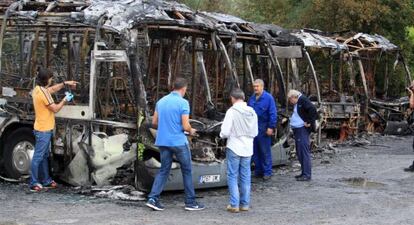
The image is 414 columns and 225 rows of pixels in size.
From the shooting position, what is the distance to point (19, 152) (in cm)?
988

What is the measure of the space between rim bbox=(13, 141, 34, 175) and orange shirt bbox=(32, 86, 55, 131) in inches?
32.8

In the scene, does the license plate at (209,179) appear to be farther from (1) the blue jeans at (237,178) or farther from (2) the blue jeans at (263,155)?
(2) the blue jeans at (263,155)

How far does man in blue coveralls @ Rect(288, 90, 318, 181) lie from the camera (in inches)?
409

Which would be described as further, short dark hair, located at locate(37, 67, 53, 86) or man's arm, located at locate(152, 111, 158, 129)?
short dark hair, located at locate(37, 67, 53, 86)

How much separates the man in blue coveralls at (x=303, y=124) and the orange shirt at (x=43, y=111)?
3898 mm

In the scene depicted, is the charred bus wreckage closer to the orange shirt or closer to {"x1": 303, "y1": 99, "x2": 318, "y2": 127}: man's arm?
the orange shirt

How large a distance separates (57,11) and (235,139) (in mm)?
3690

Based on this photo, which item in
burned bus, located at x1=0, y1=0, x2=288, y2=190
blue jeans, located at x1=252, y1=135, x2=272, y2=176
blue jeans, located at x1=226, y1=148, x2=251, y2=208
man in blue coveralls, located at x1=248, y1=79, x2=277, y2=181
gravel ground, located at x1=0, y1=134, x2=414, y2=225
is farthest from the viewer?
blue jeans, located at x1=252, y1=135, x2=272, y2=176

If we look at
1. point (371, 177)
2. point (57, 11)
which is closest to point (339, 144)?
point (371, 177)

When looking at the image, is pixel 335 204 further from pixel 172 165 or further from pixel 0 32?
pixel 0 32

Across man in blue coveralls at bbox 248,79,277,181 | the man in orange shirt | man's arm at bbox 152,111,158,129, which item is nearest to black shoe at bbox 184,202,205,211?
man's arm at bbox 152,111,158,129

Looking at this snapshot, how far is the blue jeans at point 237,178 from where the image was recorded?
8023 millimetres

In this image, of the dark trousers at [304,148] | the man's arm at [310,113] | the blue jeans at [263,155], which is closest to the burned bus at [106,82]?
the blue jeans at [263,155]

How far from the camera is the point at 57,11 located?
9.81m
